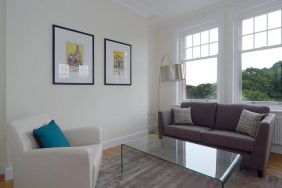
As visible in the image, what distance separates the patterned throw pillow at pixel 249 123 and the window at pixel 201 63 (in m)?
1.11

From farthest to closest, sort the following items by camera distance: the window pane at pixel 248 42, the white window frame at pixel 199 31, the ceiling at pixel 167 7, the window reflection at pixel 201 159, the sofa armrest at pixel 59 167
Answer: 1. the white window frame at pixel 199 31
2. the ceiling at pixel 167 7
3. the window pane at pixel 248 42
4. the window reflection at pixel 201 159
5. the sofa armrest at pixel 59 167

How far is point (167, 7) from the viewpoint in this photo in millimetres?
3459

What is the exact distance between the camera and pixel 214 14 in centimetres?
342

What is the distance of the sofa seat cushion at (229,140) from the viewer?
2.13 m

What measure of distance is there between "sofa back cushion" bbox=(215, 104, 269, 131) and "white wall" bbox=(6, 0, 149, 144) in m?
1.58

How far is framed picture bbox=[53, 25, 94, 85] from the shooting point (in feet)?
7.72

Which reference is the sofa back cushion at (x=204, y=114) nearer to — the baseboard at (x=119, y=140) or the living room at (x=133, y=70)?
the living room at (x=133, y=70)

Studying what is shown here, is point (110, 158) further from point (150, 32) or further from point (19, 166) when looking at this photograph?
point (150, 32)

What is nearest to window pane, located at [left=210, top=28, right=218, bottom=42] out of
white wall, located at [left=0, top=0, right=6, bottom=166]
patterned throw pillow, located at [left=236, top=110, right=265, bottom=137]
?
patterned throw pillow, located at [left=236, top=110, right=265, bottom=137]

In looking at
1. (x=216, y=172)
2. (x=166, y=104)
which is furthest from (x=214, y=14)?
(x=216, y=172)

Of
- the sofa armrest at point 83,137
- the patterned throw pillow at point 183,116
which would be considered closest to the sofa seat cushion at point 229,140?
the patterned throw pillow at point 183,116

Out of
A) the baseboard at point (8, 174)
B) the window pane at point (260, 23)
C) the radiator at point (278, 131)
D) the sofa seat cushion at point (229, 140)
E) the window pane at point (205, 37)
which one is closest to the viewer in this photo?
the baseboard at point (8, 174)

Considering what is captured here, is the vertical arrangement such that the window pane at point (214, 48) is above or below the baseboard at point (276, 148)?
above

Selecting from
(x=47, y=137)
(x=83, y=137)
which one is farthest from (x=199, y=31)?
(x=47, y=137)
